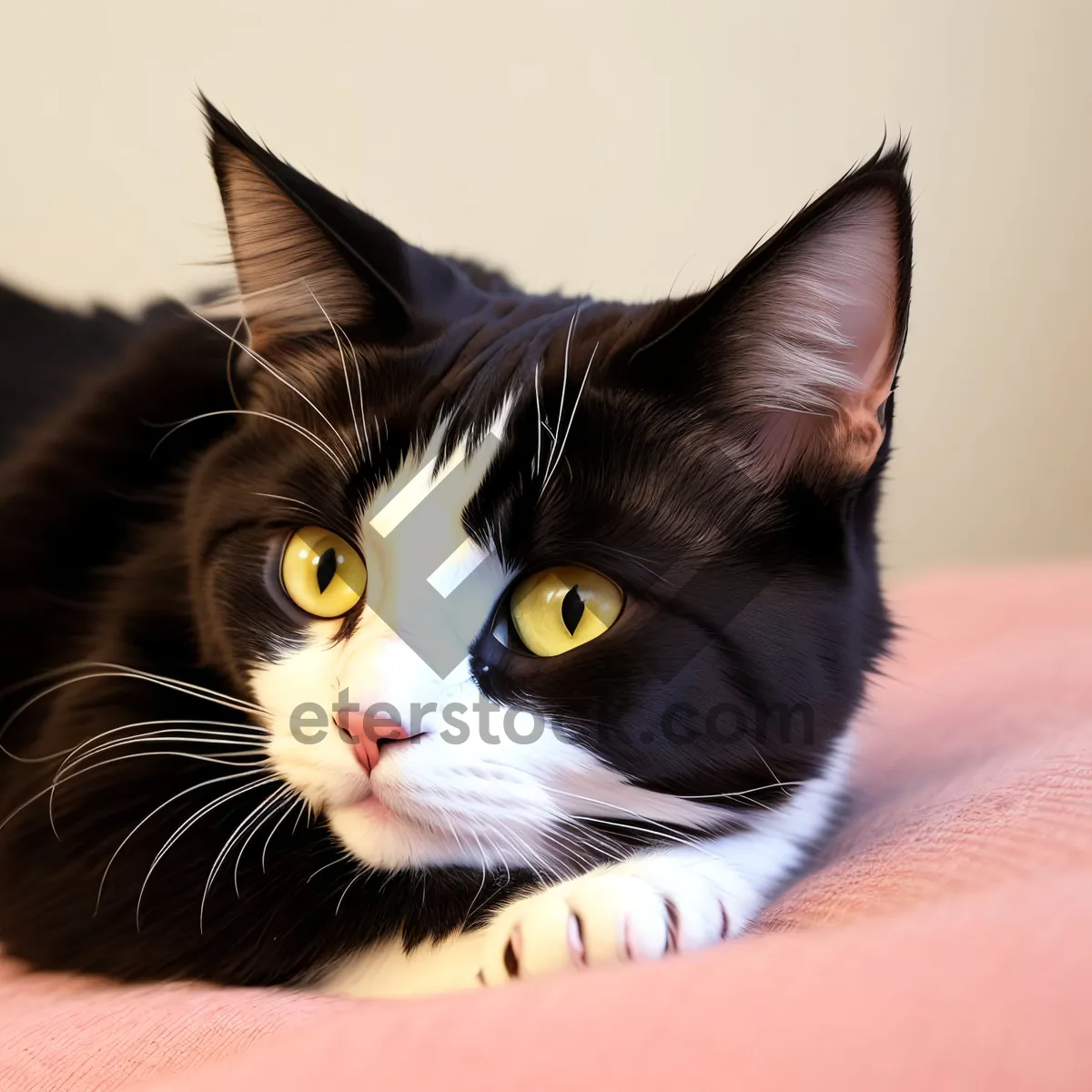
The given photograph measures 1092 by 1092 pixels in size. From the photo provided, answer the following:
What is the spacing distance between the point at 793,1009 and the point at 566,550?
1.10ft

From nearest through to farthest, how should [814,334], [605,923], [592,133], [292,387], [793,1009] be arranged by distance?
[793,1009] < [605,923] < [814,334] < [292,387] < [592,133]

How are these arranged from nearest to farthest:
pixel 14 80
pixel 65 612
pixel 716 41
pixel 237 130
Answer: pixel 237 130
pixel 65 612
pixel 14 80
pixel 716 41

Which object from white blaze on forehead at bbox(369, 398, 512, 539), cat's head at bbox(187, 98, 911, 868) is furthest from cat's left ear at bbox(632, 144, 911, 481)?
white blaze on forehead at bbox(369, 398, 512, 539)

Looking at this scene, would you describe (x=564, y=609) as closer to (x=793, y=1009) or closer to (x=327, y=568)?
(x=327, y=568)

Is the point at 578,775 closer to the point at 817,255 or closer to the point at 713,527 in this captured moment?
the point at 713,527

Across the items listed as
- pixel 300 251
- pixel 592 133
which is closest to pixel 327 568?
pixel 300 251

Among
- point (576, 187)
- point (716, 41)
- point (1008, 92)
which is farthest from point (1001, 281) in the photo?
point (576, 187)

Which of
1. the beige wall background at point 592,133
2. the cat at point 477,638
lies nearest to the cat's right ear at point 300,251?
the cat at point 477,638

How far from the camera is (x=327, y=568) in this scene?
0.74 metres

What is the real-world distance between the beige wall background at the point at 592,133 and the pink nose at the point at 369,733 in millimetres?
951

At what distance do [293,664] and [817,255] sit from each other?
0.46 meters

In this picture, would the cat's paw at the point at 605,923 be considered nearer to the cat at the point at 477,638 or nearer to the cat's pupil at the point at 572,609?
the cat at the point at 477,638

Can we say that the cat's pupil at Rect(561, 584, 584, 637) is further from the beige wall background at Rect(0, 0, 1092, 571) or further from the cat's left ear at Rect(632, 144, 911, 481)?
the beige wall background at Rect(0, 0, 1092, 571)

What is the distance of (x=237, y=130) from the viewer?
2.28 feet
